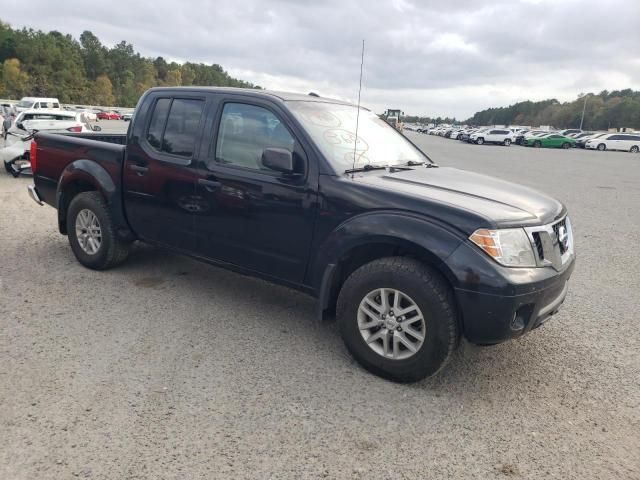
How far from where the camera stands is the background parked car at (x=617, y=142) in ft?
148

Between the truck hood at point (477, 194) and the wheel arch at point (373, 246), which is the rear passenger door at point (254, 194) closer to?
the wheel arch at point (373, 246)

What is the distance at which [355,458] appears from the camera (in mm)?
2691

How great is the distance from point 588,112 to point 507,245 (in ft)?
446

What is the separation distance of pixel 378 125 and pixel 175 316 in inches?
100

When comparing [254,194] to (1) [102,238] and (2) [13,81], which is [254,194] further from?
(2) [13,81]

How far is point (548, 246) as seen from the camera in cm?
335

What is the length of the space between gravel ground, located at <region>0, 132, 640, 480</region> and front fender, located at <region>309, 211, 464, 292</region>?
746 millimetres

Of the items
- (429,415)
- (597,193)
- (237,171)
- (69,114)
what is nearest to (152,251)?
(237,171)

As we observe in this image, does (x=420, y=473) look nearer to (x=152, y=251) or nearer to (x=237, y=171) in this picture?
(x=237, y=171)

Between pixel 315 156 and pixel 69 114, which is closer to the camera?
pixel 315 156

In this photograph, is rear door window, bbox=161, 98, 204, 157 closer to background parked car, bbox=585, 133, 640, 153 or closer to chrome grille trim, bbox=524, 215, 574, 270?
chrome grille trim, bbox=524, 215, 574, 270

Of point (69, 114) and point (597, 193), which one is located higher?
point (69, 114)

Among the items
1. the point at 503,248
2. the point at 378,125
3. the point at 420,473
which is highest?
the point at 378,125

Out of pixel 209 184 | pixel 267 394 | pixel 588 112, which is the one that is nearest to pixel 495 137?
pixel 209 184
